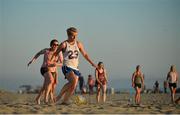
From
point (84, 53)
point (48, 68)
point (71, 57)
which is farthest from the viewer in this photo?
point (48, 68)

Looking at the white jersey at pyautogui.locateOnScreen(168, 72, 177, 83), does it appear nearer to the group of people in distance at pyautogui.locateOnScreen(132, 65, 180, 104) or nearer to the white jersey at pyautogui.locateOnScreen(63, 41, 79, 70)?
the group of people in distance at pyautogui.locateOnScreen(132, 65, 180, 104)

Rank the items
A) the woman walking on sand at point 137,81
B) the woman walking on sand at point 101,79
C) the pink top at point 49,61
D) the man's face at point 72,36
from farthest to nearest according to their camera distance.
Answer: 1. the woman walking on sand at point 137,81
2. the woman walking on sand at point 101,79
3. the pink top at point 49,61
4. the man's face at point 72,36

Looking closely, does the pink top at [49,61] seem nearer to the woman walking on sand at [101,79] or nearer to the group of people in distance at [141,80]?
the woman walking on sand at [101,79]

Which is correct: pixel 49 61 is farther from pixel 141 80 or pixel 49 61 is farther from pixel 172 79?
pixel 172 79

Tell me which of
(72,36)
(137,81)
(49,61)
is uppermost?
(72,36)

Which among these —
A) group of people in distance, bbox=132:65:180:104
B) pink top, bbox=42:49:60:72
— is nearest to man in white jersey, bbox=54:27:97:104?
pink top, bbox=42:49:60:72

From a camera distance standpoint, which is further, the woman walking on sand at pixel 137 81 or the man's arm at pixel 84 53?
the woman walking on sand at pixel 137 81

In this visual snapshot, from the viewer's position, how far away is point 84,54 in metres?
8.89

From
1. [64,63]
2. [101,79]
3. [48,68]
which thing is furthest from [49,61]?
[101,79]

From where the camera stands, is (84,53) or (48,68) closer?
(84,53)

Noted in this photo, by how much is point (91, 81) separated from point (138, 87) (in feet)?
28.2

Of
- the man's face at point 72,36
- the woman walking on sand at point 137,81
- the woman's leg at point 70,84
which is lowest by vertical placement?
the woman's leg at point 70,84

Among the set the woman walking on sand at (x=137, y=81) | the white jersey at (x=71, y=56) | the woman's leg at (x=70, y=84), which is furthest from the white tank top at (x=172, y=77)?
the white jersey at (x=71, y=56)

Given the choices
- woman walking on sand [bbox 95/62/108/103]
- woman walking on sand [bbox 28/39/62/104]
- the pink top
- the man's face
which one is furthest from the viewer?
woman walking on sand [bbox 95/62/108/103]
